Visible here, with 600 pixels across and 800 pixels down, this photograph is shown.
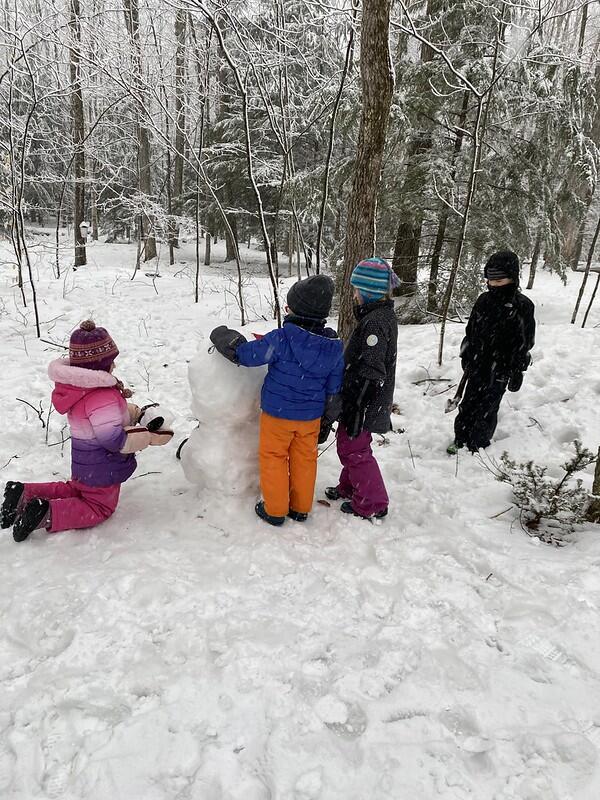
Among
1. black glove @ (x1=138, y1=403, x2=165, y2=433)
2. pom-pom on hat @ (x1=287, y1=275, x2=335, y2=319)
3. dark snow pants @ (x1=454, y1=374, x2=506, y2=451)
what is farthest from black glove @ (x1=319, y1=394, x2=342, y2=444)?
dark snow pants @ (x1=454, y1=374, x2=506, y2=451)

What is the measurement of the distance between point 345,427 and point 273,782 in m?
2.23

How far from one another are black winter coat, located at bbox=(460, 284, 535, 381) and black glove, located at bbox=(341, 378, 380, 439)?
1490 mm

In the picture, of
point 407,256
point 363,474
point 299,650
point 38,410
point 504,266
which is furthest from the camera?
point 407,256

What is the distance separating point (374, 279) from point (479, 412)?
1907 millimetres

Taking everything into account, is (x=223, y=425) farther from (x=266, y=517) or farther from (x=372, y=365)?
(x=372, y=365)

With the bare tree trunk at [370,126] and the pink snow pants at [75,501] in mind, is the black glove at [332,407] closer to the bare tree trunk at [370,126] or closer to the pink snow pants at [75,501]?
the pink snow pants at [75,501]

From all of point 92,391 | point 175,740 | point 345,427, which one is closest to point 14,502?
point 92,391

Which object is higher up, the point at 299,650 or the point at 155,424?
the point at 155,424

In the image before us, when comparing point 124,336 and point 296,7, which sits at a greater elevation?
point 296,7

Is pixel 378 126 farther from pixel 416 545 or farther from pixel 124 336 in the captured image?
pixel 124 336

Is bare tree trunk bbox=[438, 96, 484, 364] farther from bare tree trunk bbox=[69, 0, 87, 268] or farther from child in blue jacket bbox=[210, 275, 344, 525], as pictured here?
bare tree trunk bbox=[69, 0, 87, 268]

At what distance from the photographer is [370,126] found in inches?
184

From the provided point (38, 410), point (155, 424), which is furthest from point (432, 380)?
point (38, 410)

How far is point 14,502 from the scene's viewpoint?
3033 millimetres
